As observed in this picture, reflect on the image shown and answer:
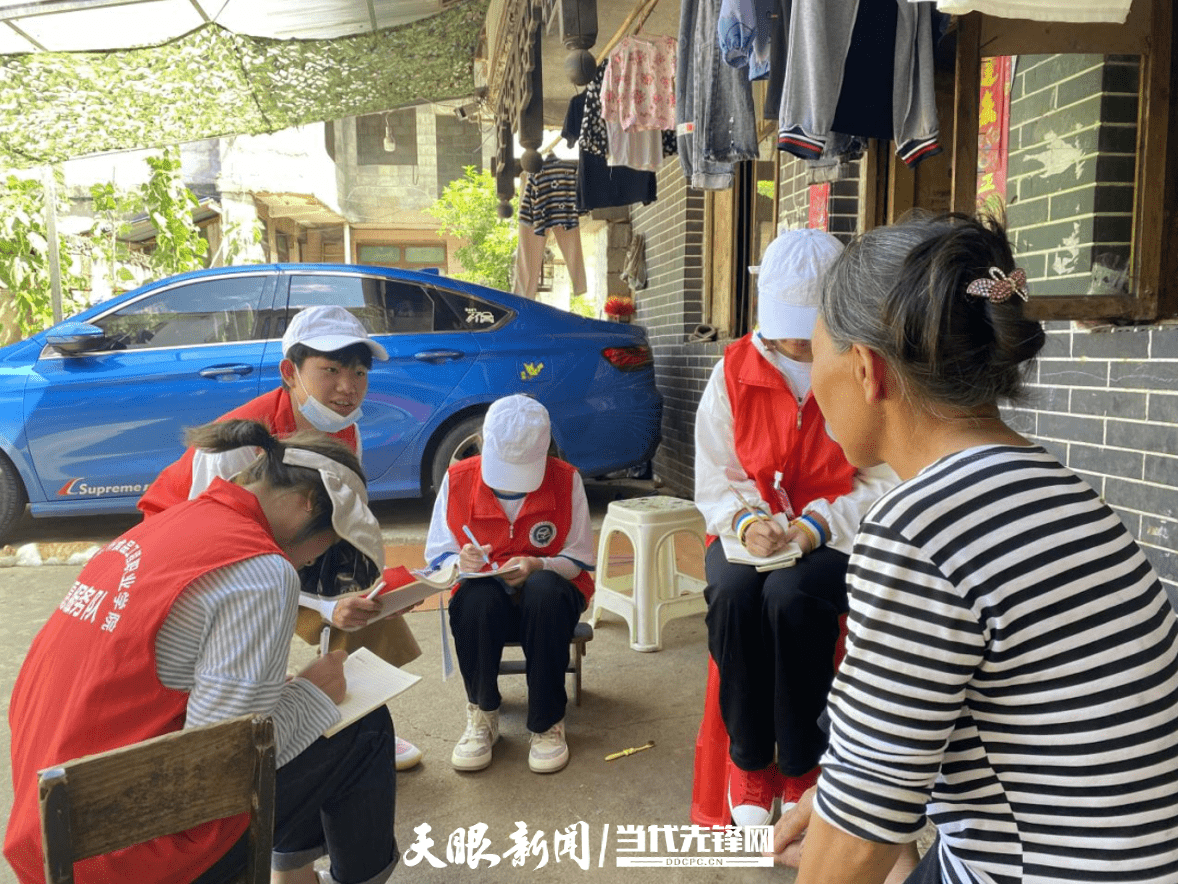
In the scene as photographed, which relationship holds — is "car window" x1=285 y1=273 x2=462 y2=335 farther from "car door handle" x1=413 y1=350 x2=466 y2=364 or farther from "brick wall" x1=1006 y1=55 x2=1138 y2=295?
"brick wall" x1=1006 y1=55 x2=1138 y2=295

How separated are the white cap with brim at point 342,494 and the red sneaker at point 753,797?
112 centimetres

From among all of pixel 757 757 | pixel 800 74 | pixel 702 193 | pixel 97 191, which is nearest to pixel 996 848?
pixel 757 757

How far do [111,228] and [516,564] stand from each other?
925cm

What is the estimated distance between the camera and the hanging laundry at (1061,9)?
180 cm

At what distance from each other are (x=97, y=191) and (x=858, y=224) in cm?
877

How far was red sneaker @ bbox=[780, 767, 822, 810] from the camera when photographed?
217 centimetres

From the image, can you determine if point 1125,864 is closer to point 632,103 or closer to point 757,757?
point 757,757

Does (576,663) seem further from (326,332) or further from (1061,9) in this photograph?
(1061,9)

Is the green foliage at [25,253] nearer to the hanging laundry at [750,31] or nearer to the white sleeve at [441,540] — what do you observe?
the white sleeve at [441,540]

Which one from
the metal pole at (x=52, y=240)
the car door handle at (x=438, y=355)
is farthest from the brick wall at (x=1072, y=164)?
the metal pole at (x=52, y=240)

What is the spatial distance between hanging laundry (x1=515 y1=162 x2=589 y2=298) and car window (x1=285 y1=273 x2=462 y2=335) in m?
1.90

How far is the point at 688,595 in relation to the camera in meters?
3.63

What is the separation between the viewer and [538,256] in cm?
772

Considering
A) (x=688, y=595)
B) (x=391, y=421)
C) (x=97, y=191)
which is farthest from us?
(x=97, y=191)
